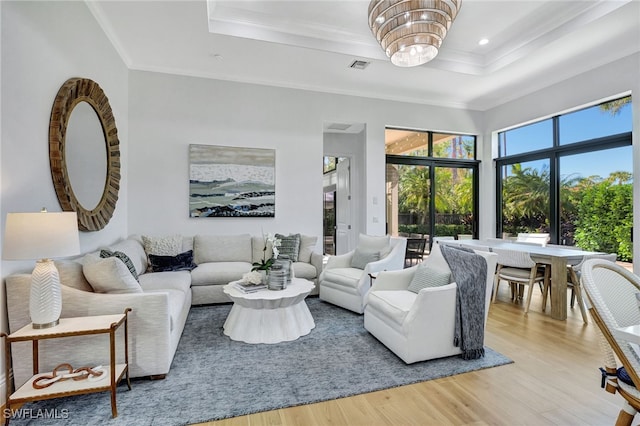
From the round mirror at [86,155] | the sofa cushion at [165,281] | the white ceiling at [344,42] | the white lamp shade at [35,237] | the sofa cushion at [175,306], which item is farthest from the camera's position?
the white ceiling at [344,42]

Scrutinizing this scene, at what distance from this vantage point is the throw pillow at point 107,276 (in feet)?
7.54

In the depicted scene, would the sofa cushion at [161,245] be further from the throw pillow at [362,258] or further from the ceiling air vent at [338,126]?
the ceiling air vent at [338,126]

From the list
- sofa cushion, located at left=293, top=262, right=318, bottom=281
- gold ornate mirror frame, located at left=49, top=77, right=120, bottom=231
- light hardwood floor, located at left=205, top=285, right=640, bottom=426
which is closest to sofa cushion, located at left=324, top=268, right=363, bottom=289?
sofa cushion, located at left=293, top=262, right=318, bottom=281

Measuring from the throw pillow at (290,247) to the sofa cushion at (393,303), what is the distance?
5.64ft

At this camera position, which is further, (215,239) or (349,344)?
(215,239)

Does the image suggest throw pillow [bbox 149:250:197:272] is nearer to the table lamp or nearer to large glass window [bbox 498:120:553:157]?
the table lamp

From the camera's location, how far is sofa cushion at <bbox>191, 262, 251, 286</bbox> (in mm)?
4035

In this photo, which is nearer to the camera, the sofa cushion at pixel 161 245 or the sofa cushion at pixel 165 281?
the sofa cushion at pixel 165 281

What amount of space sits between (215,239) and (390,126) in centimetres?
371

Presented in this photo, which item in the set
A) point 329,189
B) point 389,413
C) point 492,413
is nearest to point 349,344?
point 389,413

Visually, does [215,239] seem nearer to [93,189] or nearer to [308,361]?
[93,189]

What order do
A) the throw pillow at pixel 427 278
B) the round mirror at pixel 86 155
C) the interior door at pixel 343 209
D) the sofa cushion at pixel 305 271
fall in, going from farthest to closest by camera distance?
the interior door at pixel 343 209, the sofa cushion at pixel 305 271, the round mirror at pixel 86 155, the throw pillow at pixel 427 278

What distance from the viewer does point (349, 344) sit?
2.96 meters

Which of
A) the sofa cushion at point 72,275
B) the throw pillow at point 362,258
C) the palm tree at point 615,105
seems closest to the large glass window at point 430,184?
the throw pillow at point 362,258
